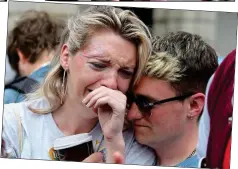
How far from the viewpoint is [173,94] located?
156 inches

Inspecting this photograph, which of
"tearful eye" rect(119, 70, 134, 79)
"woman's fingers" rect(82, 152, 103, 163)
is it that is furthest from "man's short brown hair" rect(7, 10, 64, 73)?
"woman's fingers" rect(82, 152, 103, 163)

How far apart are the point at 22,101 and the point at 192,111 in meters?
1.19

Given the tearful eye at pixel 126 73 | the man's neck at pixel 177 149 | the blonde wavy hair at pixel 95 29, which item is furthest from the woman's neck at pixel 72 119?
the man's neck at pixel 177 149

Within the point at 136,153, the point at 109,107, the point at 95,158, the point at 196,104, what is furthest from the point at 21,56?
the point at 196,104

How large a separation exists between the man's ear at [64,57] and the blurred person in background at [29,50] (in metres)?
0.08

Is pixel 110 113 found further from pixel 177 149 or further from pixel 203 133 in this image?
pixel 203 133

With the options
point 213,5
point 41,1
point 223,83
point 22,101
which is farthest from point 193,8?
point 22,101

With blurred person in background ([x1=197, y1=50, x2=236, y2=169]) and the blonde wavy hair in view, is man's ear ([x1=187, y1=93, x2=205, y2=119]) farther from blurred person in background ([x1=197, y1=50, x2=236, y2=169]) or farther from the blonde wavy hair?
the blonde wavy hair

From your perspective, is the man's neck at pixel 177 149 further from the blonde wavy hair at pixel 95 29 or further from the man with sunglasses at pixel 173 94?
the blonde wavy hair at pixel 95 29

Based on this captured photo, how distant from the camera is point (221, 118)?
4016mm

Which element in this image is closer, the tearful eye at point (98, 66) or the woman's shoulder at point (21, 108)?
the tearful eye at point (98, 66)

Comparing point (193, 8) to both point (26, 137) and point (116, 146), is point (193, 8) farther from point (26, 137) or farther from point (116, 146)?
point (26, 137)

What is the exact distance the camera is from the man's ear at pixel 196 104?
3979 millimetres

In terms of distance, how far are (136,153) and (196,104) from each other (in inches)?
21.3
